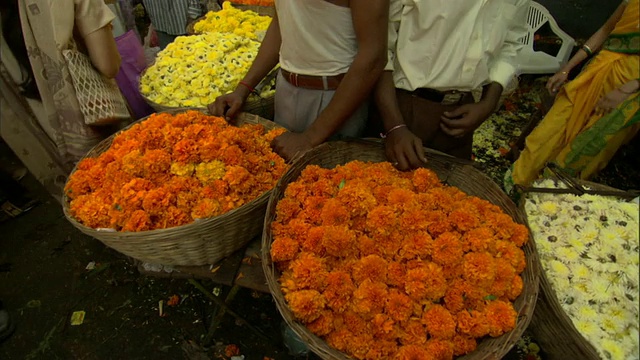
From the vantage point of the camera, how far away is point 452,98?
1941mm

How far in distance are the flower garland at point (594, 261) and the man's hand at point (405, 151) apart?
0.58m

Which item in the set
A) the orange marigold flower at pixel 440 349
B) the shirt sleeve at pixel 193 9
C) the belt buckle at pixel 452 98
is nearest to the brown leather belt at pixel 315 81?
the belt buckle at pixel 452 98

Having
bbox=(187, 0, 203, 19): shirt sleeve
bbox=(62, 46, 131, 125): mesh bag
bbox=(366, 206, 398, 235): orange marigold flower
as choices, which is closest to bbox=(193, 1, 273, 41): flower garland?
bbox=(187, 0, 203, 19): shirt sleeve

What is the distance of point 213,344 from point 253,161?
4.42ft

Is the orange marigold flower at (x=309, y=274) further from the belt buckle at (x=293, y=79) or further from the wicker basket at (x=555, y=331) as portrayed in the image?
the belt buckle at (x=293, y=79)

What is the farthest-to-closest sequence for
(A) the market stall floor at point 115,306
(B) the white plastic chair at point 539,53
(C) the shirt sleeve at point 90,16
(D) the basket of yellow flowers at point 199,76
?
(B) the white plastic chair at point 539,53
(D) the basket of yellow flowers at point 199,76
(A) the market stall floor at point 115,306
(C) the shirt sleeve at point 90,16

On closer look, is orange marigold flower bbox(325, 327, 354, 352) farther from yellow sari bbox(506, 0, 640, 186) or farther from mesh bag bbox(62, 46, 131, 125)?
mesh bag bbox(62, 46, 131, 125)

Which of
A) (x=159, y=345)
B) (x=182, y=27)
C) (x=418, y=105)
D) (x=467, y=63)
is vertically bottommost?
(x=159, y=345)

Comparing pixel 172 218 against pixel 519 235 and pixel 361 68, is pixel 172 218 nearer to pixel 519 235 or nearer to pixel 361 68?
pixel 361 68

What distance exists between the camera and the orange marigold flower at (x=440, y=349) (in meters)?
1.19

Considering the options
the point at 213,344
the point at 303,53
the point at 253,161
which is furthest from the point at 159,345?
the point at 303,53

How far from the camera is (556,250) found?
162 centimetres

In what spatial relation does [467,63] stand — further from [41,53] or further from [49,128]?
[49,128]

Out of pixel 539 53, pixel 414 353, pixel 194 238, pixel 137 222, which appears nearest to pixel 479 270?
pixel 414 353
